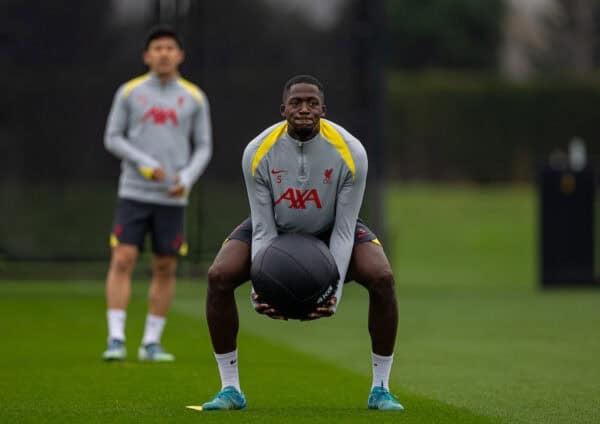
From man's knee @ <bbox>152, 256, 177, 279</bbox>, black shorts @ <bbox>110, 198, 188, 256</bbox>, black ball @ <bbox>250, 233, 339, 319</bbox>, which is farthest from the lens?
man's knee @ <bbox>152, 256, 177, 279</bbox>

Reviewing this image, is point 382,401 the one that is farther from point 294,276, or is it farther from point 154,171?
point 154,171

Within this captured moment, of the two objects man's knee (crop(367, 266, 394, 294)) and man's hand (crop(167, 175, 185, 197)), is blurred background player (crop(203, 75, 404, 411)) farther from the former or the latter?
man's hand (crop(167, 175, 185, 197))

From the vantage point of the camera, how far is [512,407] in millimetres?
7828

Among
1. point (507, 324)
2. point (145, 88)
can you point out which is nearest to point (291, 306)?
point (145, 88)

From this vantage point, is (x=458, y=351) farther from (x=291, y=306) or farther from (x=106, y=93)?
(x=106, y=93)

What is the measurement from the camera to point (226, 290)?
7332 millimetres

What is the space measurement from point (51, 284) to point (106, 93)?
9.88 feet

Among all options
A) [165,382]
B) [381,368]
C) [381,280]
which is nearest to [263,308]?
[381,280]

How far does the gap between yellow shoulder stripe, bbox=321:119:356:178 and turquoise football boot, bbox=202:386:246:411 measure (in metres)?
1.28

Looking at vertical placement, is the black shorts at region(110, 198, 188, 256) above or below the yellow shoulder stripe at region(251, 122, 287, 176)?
below

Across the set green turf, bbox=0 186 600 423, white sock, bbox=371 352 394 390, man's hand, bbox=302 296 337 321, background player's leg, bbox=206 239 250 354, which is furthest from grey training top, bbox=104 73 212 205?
man's hand, bbox=302 296 337 321

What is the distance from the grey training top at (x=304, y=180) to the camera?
7.36m

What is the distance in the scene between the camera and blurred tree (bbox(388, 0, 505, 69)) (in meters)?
41.6

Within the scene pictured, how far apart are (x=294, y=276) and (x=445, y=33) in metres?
36.1
